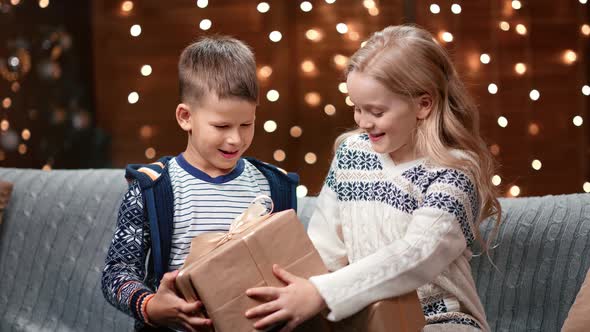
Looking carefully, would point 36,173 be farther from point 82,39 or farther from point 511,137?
point 511,137

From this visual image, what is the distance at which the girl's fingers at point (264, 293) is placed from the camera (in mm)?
1380

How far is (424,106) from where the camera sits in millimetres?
1656

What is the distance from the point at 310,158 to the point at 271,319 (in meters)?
1.82

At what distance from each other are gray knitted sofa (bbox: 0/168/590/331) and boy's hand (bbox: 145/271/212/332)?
2.78 ft

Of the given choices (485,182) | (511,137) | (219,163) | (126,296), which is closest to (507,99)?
(511,137)

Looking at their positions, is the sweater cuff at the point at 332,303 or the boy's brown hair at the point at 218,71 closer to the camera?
the sweater cuff at the point at 332,303

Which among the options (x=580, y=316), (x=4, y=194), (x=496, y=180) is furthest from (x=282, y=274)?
(x=496, y=180)

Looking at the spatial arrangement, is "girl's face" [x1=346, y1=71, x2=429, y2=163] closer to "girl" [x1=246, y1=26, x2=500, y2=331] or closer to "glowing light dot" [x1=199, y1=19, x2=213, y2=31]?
"girl" [x1=246, y1=26, x2=500, y2=331]

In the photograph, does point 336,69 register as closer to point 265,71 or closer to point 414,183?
point 265,71

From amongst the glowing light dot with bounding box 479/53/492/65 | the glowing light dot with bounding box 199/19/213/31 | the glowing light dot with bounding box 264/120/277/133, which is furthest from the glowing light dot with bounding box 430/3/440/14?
the glowing light dot with bounding box 199/19/213/31

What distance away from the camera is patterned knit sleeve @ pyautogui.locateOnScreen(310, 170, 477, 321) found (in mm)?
Result: 1434

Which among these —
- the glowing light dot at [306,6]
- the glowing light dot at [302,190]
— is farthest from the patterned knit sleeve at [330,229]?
the glowing light dot at [306,6]

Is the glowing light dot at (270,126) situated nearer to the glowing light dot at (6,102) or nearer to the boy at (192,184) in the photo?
the glowing light dot at (6,102)

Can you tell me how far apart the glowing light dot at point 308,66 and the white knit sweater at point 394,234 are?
4.37 ft
